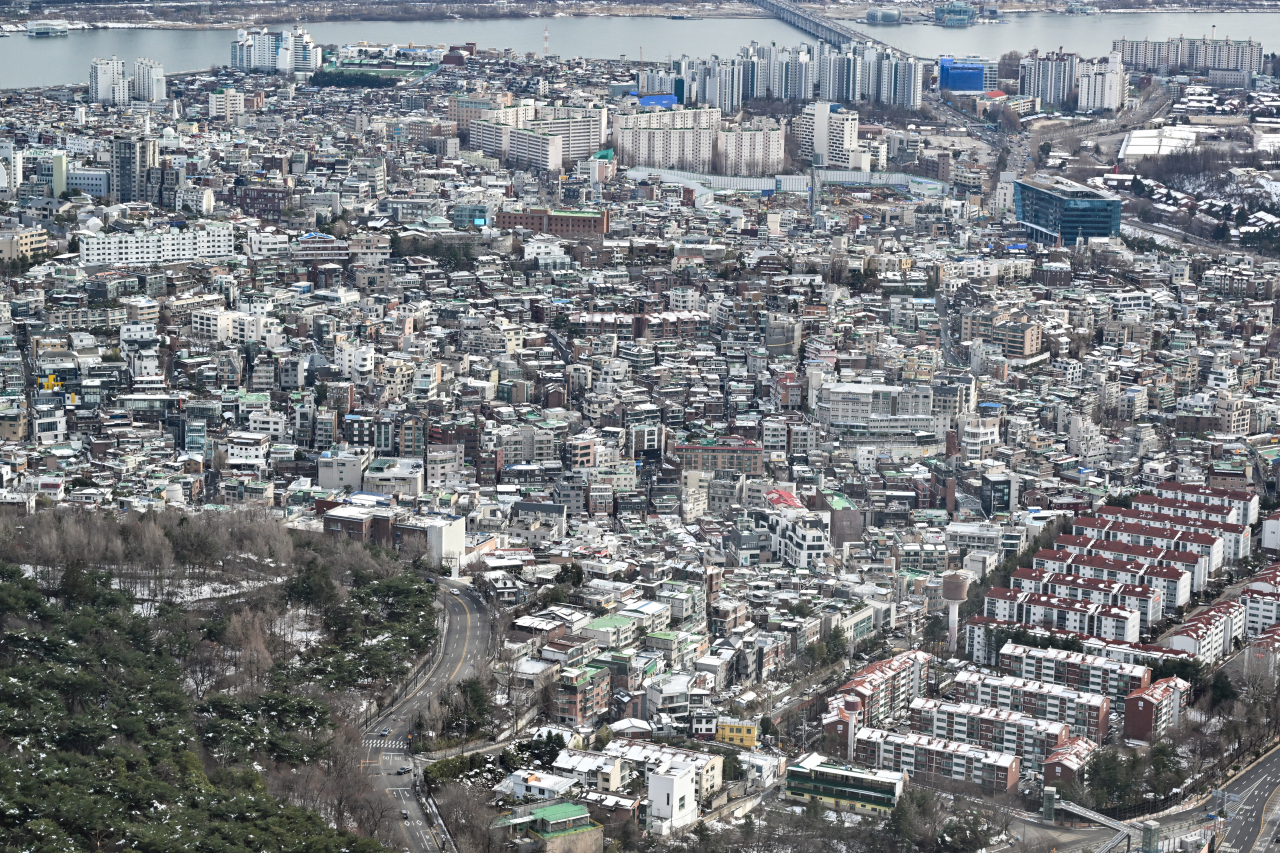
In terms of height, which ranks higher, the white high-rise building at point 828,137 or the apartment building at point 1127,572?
the white high-rise building at point 828,137

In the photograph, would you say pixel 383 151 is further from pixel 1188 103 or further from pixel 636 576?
pixel 636 576

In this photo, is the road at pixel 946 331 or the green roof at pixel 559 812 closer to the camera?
the green roof at pixel 559 812

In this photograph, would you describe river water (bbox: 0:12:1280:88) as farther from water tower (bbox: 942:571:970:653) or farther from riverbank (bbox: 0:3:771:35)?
water tower (bbox: 942:571:970:653)

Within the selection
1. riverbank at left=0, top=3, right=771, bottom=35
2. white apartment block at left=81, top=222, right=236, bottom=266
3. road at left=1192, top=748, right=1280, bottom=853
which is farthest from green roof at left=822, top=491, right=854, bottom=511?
riverbank at left=0, top=3, right=771, bottom=35

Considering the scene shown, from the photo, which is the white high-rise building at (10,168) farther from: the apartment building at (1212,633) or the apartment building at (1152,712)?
the apartment building at (1152,712)

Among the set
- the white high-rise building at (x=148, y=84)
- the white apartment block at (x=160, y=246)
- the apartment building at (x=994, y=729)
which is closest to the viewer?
the apartment building at (x=994, y=729)

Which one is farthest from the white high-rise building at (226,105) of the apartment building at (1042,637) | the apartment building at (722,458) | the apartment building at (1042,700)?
the apartment building at (1042,700)
